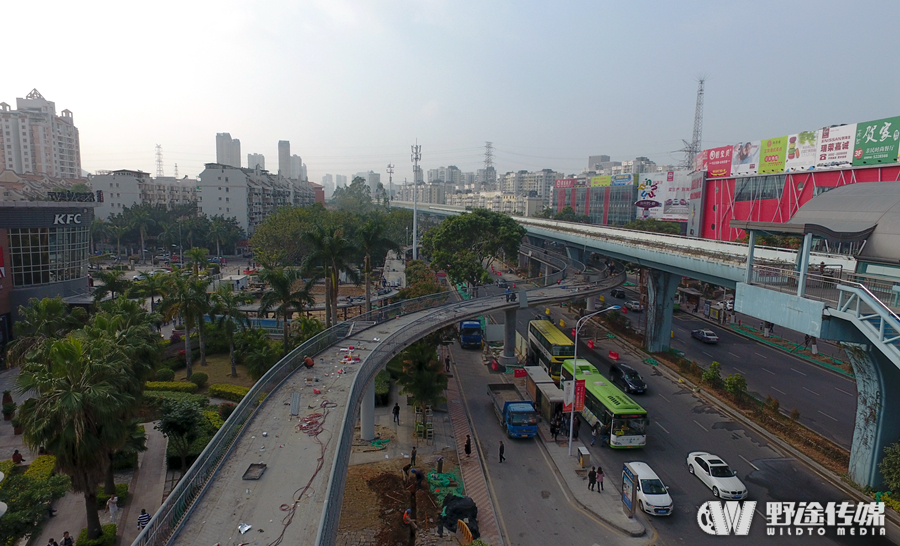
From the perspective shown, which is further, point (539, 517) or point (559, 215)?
point (559, 215)

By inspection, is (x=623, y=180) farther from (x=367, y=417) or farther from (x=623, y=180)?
(x=367, y=417)

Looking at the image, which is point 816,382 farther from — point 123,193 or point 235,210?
point 123,193

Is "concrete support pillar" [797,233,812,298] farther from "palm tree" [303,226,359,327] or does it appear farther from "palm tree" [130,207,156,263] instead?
"palm tree" [130,207,156,263]

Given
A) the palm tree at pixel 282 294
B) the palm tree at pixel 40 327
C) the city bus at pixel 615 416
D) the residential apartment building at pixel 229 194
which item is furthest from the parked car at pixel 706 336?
the residential apartment building at pixel 229 194

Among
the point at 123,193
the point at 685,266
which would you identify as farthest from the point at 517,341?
the point at 123,193

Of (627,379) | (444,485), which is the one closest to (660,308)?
(627,379)

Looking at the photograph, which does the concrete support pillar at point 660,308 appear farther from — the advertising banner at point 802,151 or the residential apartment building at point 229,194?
the residential apartment building at point 229,194
